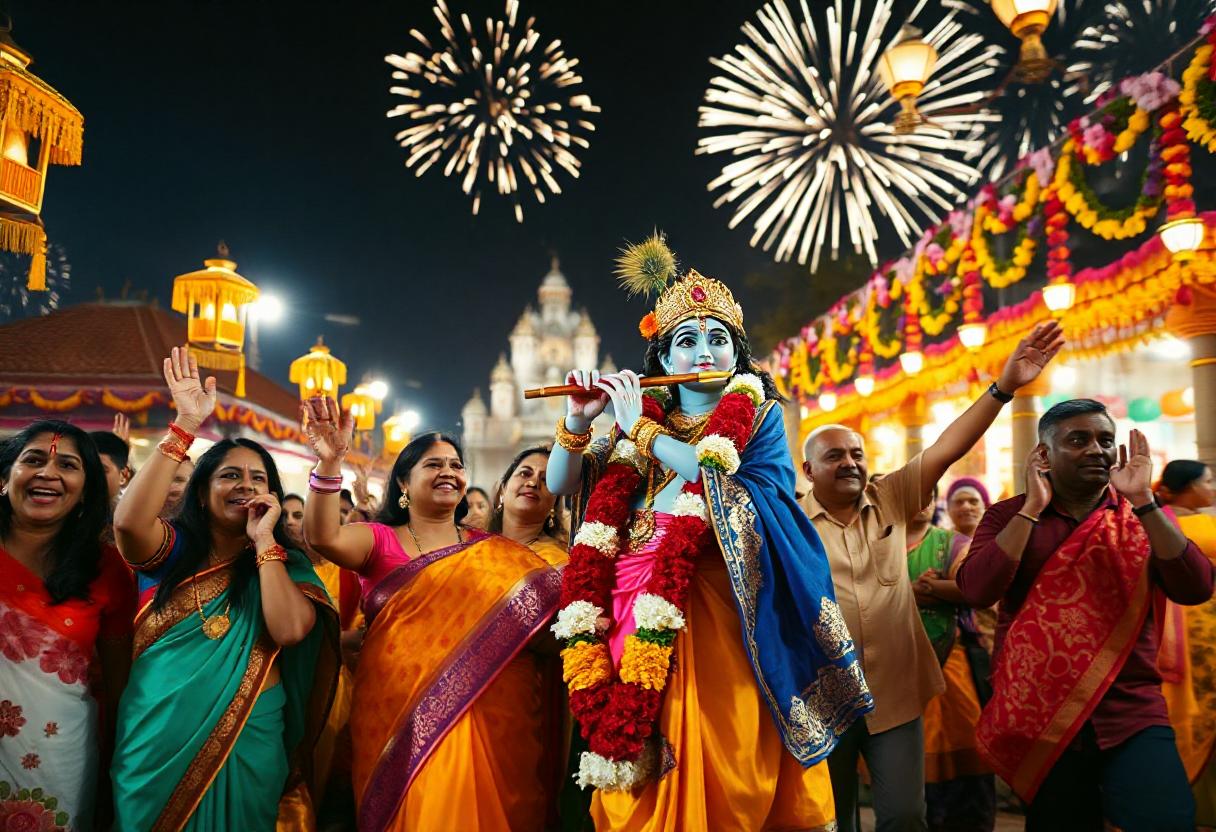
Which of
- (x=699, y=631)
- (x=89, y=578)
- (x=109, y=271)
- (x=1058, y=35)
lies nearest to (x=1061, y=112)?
(x=1058, y=35)

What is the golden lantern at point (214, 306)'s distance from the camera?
938 centimetres

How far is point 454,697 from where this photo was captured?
10.3ft

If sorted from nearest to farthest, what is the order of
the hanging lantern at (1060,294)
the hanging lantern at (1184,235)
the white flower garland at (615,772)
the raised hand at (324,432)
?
the white flower garland at (615,772)
the raised hand at (324,432)
the hanging lantern at (1184,235)
the hanging lantern at (1060,294)

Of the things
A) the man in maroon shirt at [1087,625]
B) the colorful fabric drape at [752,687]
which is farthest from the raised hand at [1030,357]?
the colorful fabric drape at [752,687]

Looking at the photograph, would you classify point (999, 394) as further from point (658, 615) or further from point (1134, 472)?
point (658, 615)

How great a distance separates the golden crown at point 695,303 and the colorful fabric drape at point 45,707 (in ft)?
7.63

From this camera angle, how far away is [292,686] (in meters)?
3.22

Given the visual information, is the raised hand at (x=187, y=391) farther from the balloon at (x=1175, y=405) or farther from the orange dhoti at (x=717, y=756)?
the balloon at (x=1175, y=405)

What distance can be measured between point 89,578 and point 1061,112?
13.5 m

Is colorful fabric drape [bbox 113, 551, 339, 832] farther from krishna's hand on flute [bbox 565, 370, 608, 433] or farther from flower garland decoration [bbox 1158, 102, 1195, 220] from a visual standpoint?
flower garland decoration [bbox 1158, 102, 1195, 220]

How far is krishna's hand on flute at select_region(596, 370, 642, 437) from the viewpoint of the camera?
9.24 ft

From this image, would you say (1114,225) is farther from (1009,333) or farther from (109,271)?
(109,271)

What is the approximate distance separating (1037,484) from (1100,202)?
19.8 ft

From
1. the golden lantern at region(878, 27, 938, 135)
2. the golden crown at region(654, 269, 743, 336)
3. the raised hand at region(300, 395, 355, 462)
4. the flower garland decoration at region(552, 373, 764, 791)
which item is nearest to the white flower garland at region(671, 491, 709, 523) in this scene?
the flower garland decoration at region(552, 373, 764, 791)
